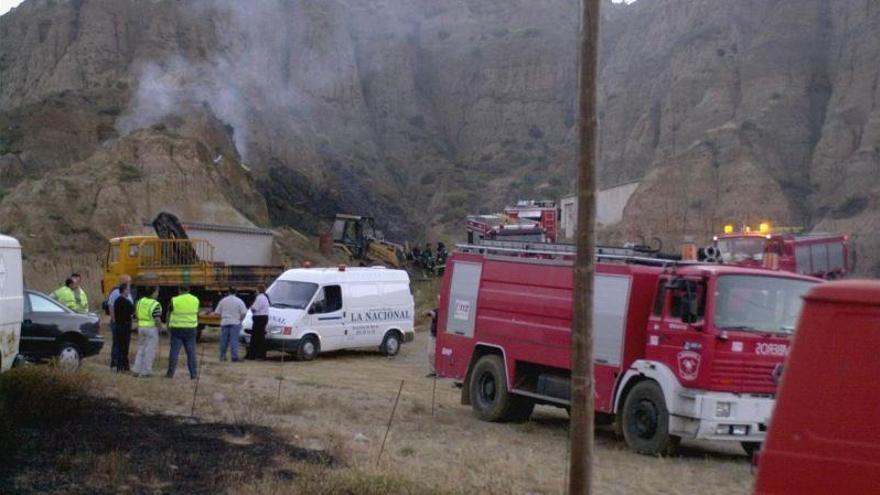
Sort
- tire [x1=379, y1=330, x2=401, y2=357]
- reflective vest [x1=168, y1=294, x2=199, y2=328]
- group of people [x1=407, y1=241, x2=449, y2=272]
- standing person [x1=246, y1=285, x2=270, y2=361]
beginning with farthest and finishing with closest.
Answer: group of people [x1=407, y1=241, x2=449, y2=272] < tire [x1=379, y1=330, x2=401, y2=357] < standing person [x1=246, y1=285, x2=270, y2=361] < reflective vest [x1=168, y1=294, x2=199, y2=328]

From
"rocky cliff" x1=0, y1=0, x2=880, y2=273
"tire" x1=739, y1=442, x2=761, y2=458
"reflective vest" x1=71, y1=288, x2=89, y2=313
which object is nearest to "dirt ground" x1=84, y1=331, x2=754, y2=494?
"tire" x1=739, y1=442, x2=761, y2=458

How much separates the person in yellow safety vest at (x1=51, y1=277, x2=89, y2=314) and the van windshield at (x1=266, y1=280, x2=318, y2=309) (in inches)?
172

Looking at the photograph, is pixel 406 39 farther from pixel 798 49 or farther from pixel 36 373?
pixel 36 373

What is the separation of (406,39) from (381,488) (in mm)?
94388

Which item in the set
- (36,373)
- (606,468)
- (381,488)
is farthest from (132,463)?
(606,468)

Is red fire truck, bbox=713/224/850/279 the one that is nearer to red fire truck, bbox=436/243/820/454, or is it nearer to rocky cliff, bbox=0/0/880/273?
rocky cliff, bbox=0/0/880/273

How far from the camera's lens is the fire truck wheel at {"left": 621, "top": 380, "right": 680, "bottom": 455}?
41.5ft

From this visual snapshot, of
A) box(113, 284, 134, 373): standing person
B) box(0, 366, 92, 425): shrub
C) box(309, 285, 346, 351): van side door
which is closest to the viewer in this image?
box(0, 366, 92, 425): shrub

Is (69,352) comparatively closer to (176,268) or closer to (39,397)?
(39,397)

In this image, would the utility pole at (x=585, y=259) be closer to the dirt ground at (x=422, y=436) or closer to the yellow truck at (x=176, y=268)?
the dirt ground at (x=422, y=436)

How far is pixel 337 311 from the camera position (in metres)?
24.6

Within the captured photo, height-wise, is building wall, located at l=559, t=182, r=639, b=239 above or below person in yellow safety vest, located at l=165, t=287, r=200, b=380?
above

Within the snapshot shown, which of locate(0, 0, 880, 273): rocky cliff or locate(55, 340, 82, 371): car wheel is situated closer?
locate(55, 340, 82, 371): car wheel

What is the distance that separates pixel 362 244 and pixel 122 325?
30.2 m
